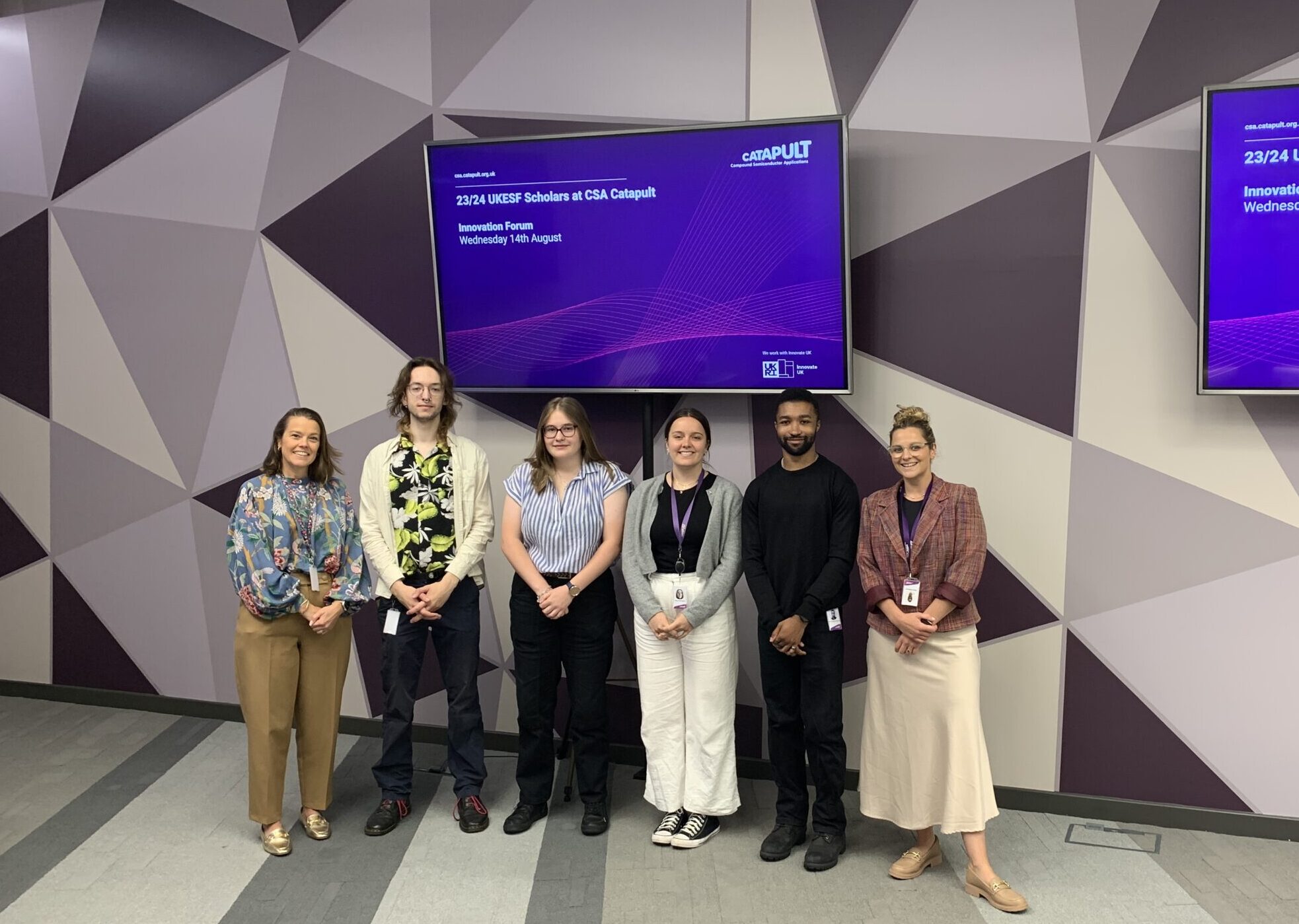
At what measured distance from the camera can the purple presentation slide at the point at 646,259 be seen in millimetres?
3854

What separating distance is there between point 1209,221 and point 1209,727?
1.74 m

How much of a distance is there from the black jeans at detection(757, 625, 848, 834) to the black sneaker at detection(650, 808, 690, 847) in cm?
33

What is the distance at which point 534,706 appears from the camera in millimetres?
3797

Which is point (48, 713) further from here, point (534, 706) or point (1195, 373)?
point (1195, 373)

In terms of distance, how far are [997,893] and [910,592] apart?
93 centimetres

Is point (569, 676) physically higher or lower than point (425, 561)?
lower

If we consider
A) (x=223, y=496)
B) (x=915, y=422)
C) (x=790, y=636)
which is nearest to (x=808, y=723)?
(x=790, y=636)

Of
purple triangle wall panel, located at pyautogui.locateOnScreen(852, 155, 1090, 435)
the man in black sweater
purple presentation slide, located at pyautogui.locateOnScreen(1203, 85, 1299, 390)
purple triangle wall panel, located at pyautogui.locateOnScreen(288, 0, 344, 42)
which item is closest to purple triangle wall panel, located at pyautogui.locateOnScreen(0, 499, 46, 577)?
purple triangle wall panel, located at pyautogui.locateOnScreen(288, 0, 344, 42)

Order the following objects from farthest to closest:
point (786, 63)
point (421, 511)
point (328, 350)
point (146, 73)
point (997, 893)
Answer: point (146, 73) < point (328, 350) < point (786, 63) < point (421, 511) < point (997, 893)

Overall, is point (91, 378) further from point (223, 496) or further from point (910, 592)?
point (910, 592)

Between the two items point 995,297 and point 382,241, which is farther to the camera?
point 382,241

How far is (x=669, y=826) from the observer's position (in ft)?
12.1

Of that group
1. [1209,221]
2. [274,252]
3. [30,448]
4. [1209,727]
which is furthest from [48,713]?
[1209,221]

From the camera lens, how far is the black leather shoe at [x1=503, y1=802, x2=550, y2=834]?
3752mm
